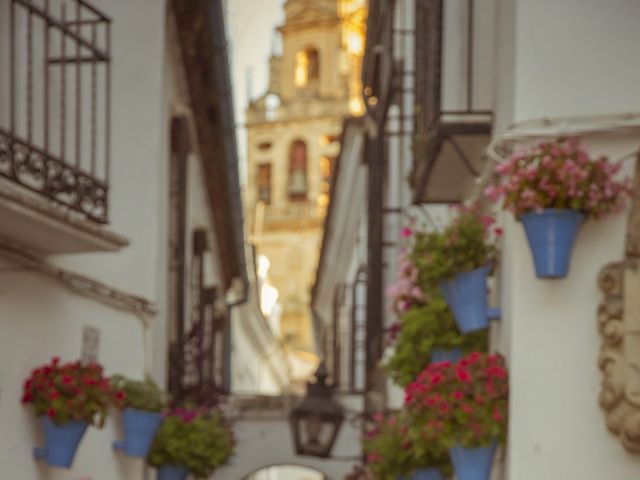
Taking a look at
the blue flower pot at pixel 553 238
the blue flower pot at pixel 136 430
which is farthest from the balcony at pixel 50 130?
the blue flower pot at pixel 553 238

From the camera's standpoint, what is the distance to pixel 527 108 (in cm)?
805

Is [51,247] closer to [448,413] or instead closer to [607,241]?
[448,413]

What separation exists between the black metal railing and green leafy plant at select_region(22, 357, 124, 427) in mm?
949

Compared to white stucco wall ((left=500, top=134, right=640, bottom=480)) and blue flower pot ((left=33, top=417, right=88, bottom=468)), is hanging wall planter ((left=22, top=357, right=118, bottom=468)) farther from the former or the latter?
white stucco wall ((left=500, top=134, right=640, bottom=480))

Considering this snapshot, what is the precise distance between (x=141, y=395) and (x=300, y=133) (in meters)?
54.4

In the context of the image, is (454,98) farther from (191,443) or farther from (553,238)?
(191,443)

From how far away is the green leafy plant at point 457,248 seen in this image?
880cm

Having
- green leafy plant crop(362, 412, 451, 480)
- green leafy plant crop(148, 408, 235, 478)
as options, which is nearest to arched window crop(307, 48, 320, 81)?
green leafy plant crop(148, 408, 235, 478)

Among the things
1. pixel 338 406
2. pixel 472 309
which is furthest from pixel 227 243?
pixel 472 309

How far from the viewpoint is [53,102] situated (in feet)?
35.6

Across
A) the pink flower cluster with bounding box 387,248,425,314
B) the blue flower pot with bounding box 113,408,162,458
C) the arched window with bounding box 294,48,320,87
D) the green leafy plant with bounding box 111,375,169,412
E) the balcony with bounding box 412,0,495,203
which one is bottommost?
the blue flower pot with bounding box 113,408,162,458

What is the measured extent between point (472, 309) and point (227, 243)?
1557cm

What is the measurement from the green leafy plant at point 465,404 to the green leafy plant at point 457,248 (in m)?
0.65

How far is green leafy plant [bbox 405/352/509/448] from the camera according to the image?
26.7ft
